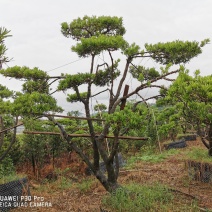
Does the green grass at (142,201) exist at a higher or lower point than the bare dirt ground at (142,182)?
higher

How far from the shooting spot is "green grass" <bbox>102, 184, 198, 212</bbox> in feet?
17.0

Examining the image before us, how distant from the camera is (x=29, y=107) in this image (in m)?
5.34

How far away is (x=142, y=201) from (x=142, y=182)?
2.51 meters

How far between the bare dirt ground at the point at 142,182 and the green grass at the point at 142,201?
0.45 m

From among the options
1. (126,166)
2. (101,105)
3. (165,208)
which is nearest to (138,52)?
(165,208)

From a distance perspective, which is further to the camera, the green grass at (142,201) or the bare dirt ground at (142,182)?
the bare dirt ground at (142,182)

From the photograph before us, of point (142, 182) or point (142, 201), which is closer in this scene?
point (142, 201)

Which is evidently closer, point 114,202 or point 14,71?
point 114,202

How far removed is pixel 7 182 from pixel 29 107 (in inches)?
96.0

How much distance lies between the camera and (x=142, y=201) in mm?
5492

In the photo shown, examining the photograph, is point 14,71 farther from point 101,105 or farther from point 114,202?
point 101,105

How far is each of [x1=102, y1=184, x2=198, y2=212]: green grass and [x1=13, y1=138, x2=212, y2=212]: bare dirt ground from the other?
45 cm

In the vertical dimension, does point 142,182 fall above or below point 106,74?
below

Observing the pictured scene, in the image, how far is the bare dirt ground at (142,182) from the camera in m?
6.37
